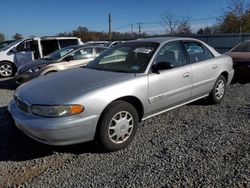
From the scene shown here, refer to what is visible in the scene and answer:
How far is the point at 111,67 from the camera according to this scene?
4438 millimetres

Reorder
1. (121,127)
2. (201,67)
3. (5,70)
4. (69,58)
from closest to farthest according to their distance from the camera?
(121,127) < (201,67) < (69,58) < (5,70)

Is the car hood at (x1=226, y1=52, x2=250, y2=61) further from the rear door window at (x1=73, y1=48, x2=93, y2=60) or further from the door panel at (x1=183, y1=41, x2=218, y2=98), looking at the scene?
the rear door window at (x1=73, y1=48, x2=93, y2=60)

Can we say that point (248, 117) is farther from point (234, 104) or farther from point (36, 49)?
point (36, 49)

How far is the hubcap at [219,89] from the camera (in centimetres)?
553

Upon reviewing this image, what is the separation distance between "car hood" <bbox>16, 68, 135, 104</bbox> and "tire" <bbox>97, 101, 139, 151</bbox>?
35 centimetres

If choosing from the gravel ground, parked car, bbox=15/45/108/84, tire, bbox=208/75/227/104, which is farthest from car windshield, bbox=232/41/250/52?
the gravel ground

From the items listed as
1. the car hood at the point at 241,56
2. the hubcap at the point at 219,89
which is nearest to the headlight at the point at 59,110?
the hubcap at the point at 219,89

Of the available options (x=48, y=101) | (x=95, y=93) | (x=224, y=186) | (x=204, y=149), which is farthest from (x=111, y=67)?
(x=224, y=186)

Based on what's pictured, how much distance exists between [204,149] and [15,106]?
259 centimetres

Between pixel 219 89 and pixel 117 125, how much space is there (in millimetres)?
2856

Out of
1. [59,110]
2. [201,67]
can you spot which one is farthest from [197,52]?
[59,110]

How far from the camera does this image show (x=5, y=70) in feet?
36.1

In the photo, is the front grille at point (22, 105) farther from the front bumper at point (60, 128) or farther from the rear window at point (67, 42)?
the rear window at point (67, 42)

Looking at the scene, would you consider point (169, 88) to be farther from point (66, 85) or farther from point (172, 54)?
point (66, 85)
